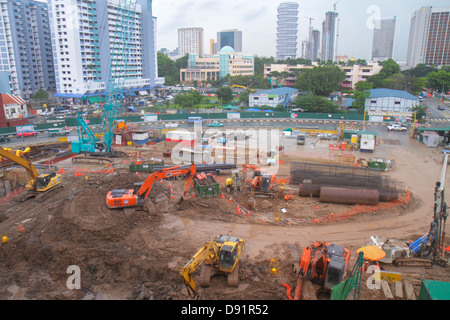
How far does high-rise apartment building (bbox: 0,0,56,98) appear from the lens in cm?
5731

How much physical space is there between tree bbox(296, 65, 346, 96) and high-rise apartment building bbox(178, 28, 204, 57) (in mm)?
144041

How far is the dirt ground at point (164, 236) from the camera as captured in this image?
10641 millimetres

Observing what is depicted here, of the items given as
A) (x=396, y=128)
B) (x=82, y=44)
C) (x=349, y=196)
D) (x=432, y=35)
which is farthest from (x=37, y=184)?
(x=432, y=35)

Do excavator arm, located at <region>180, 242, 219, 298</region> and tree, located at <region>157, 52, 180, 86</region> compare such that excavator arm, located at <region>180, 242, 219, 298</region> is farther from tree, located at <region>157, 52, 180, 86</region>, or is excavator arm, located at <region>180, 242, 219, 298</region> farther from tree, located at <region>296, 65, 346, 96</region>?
tree, located at <region>157, 52, 180, 86</region>

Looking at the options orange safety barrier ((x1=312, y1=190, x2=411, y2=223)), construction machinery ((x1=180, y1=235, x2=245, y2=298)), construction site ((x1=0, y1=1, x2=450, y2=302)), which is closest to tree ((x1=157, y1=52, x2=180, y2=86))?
construction site ((x1=0, y1=1, x2=450, y2=302))

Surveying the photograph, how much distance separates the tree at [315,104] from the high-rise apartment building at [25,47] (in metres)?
Result: 46.6

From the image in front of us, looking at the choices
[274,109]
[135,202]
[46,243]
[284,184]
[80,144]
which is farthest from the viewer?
[274,109]

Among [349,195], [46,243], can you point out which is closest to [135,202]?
[46,243]

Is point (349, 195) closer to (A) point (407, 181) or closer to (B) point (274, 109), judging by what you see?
(A) point (407, 181)

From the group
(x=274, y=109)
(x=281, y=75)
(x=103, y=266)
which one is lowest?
(x=103, y=266)

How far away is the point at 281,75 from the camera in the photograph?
7362 centimetres

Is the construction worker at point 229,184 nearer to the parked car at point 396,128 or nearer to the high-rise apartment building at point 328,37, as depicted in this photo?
the parked car at point 396,128
